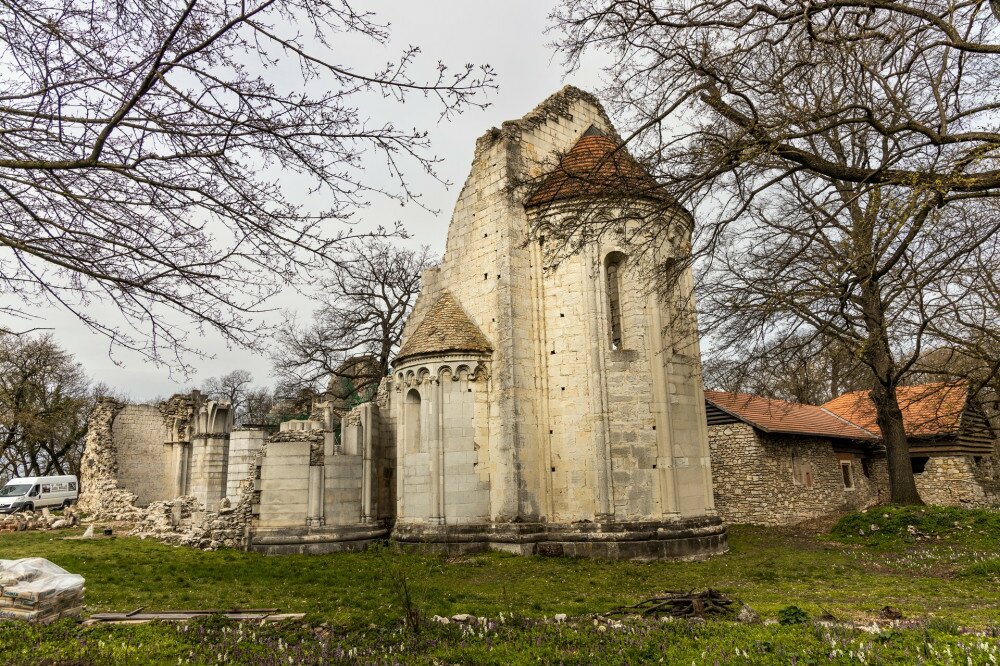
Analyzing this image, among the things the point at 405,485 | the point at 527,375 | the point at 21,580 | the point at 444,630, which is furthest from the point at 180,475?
the point at 444,630

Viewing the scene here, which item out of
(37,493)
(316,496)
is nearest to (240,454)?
(316,496)

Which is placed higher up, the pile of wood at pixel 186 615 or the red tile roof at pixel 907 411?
the red tile roof at pixel 907 411

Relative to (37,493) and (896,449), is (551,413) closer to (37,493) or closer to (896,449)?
(896,449)

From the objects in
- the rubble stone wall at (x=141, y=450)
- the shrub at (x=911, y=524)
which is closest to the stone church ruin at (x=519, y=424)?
the shrub at (x=911, y=524)

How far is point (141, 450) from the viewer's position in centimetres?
3284

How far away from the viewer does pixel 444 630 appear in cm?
685

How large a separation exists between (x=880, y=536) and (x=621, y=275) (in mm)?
8921

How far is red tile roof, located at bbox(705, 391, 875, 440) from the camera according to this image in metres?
21.4

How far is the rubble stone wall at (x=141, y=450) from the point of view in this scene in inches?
1271

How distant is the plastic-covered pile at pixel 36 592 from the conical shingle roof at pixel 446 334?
28.7 ft

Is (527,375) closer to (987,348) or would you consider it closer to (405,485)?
(405,485)

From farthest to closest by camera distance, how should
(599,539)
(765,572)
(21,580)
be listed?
(599,539)
(765,572)
(21,580)

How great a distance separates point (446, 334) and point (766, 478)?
40.4ft

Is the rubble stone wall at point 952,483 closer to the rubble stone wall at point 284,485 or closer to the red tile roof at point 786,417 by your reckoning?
the red tile roof at point 786,417
